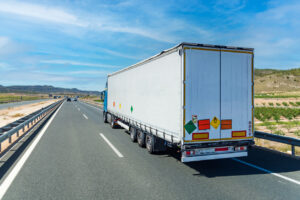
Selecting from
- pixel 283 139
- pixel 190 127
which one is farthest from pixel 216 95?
pixel 283 139

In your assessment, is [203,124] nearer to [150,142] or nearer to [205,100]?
[205,100]

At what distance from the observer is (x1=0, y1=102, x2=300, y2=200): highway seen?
4965 mm

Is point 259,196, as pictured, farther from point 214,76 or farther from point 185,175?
point 214,76

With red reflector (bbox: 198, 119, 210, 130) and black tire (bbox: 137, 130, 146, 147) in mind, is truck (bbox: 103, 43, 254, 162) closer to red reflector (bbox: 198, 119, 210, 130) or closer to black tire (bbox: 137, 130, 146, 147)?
red reflector (bbox: 198, 119, 210, 130)

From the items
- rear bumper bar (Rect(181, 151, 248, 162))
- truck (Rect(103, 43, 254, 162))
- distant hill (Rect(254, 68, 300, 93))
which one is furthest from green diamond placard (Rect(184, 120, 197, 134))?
distant hill (Rect(254, 68, 300, 93))

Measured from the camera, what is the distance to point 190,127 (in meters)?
6.24

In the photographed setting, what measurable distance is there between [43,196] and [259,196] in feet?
14.2

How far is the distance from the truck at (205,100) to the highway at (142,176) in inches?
27.6

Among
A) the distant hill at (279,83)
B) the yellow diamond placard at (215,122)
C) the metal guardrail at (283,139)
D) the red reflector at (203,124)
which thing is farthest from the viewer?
the distant hill at (279,83)

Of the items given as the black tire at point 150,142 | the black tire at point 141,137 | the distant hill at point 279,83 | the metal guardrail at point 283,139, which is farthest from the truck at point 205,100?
the distant hill at point 279,83

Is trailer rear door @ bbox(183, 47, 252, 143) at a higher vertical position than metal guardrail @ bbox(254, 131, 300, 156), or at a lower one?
higher

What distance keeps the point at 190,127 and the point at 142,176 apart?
1.74 meters

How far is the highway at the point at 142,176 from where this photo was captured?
16.3ft

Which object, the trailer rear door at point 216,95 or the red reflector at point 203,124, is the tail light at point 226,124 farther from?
the red reflector at point 203,124
